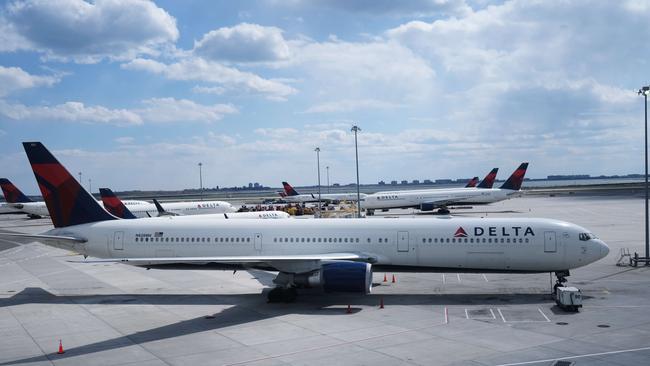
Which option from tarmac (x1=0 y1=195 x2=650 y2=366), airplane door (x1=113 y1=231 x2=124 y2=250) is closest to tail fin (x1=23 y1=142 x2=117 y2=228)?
airplane door (x1=113 y1=231 x2=124 y2=250)

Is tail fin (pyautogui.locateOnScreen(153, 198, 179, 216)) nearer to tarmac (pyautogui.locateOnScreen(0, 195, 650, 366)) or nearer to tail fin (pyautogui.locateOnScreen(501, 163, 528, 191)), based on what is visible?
tarmac (pyautogui.locateOnScreen(0, 195, 650, 366))

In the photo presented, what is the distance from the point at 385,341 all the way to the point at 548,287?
1282 cm

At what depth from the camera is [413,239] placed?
1015 inches

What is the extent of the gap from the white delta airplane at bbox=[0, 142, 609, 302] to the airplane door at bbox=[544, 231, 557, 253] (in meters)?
0.05

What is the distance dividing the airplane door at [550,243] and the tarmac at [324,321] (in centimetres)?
219

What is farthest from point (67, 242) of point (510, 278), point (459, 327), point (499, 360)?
point (510, 278)

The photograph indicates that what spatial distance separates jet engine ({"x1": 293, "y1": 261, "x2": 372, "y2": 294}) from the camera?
2314 cm

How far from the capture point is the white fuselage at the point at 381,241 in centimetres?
2502

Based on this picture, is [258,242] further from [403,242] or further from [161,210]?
[161,210]

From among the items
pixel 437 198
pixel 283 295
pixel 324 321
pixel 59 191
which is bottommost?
pixel 324 321

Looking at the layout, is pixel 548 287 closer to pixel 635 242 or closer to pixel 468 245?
pixel 468 245

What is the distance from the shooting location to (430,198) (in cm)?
8562

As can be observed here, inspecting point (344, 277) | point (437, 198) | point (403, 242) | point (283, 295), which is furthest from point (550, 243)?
point (437, 198)

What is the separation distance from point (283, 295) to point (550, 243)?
1261 centimetres
